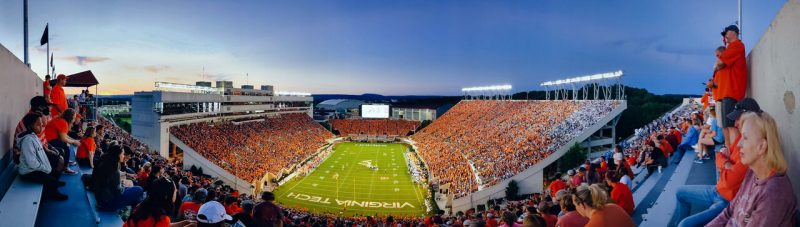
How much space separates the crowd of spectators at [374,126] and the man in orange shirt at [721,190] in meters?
70.8

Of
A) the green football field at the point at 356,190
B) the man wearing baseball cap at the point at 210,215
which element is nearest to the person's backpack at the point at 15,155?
the man wearing baseball cap at the point at 210,215

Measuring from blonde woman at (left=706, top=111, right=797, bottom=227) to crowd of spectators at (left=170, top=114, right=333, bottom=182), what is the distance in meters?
32.0

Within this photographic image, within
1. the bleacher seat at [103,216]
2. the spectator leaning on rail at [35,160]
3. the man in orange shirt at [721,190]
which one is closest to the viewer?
the man in orange shirt at [721,190]

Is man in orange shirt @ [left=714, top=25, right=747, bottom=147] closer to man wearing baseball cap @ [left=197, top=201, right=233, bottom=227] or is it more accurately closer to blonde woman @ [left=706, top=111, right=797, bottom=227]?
blonde woman @ [left=706, top=111, right=797, bottom=227]

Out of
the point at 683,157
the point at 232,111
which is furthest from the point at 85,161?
the point at 232,111

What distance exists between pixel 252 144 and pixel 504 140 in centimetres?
2666

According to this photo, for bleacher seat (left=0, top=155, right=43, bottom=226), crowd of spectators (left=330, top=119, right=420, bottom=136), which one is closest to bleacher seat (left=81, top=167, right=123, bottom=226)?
bleacher seat (left=0, top=155, right=43, bottom=226)

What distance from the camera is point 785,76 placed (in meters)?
3.84

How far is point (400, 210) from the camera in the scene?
26.2 metres

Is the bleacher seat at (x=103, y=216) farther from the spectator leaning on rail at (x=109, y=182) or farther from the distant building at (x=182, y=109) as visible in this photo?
the distant building at (x=182, y=109)

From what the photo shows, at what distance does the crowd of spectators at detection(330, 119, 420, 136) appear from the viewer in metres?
77.9

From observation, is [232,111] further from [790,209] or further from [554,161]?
[790,209]

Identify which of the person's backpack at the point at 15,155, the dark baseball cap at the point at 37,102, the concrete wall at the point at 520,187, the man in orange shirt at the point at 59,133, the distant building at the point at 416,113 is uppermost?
the dark baseball cap at the point at 37,102

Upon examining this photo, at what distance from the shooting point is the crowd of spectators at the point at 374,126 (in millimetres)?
77875
